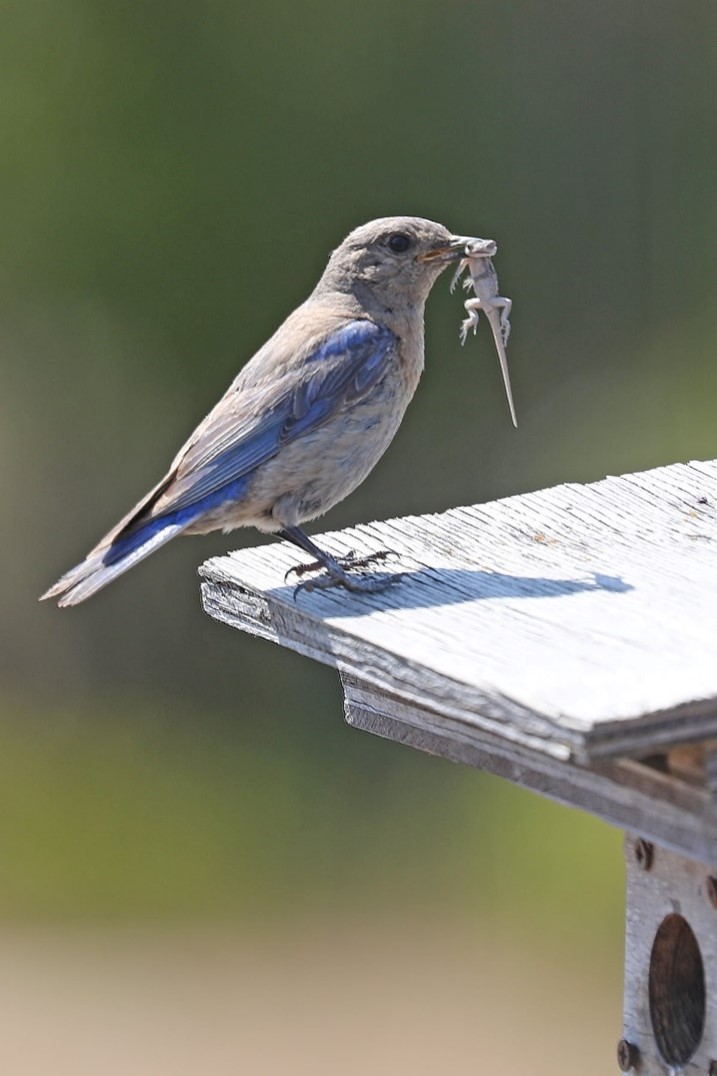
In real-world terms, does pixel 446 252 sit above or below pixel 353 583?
above

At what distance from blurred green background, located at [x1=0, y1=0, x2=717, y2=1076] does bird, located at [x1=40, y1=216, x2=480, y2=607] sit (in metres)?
2.62

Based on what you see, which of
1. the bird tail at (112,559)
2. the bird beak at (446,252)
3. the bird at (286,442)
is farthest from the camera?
the bird beak at (446,252)

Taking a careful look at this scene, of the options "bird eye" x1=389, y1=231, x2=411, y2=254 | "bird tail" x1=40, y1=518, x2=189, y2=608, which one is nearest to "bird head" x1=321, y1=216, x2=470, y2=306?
"bird eye" x1=389, y1=231, x2=411, y2=254

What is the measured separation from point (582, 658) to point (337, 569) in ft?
2.88

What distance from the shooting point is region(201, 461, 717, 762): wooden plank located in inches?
99.0

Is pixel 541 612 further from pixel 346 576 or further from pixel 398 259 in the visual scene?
pixel 398 259

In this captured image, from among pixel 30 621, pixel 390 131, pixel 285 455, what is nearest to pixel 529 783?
pixel 285 455

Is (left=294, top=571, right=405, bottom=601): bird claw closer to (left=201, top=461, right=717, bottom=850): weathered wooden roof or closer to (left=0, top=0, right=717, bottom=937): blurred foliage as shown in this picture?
(left=201, top=461, right=717, bottom=850): weathered wooden roof

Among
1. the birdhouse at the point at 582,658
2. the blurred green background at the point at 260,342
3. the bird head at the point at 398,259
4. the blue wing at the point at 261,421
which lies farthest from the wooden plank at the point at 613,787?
the blurred green background at the point at 260,342

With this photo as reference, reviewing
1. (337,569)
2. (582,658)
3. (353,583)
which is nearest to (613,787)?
(582,658)

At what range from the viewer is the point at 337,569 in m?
3.57

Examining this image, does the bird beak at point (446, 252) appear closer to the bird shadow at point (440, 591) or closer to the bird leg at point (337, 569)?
the bird leg at point (337, 569)

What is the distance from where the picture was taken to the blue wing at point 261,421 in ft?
13.0

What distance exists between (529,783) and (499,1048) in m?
4.00
